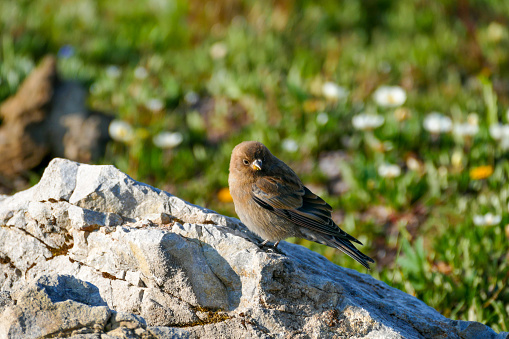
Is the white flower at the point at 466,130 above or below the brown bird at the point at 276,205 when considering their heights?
below

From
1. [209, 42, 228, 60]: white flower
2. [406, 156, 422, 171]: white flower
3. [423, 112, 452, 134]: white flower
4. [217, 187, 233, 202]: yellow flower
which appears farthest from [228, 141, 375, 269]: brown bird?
[209, 42, 228, 60]: white flower

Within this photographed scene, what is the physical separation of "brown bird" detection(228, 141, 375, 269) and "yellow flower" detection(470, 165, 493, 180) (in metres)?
2.10

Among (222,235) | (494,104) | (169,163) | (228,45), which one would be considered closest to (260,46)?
(228,45)

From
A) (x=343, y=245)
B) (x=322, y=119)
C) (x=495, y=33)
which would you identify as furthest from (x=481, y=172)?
(x=495, y=33)

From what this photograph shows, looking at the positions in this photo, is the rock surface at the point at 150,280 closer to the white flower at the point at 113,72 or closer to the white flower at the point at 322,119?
the white flower at the point at 322,119

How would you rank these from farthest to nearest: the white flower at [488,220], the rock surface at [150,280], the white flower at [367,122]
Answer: the white flower at [367,122], the white flower at [488,220], the rock surface at [150,280]

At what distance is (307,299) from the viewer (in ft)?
9.38

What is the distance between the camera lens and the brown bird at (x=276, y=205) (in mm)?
3656

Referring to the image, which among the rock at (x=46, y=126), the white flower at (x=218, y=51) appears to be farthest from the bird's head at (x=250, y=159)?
the white flower at (x=218, y=51)

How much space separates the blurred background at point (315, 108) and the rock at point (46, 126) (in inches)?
0.7

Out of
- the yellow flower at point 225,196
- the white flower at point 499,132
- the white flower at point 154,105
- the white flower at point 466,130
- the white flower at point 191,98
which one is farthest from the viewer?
the white flower at point 191,98

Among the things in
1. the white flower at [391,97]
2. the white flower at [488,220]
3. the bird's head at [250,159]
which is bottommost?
the white flower at [488,220]

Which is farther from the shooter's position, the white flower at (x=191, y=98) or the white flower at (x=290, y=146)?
the white flower at (x=191, y=98)

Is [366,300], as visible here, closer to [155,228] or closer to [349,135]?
[155,228]
